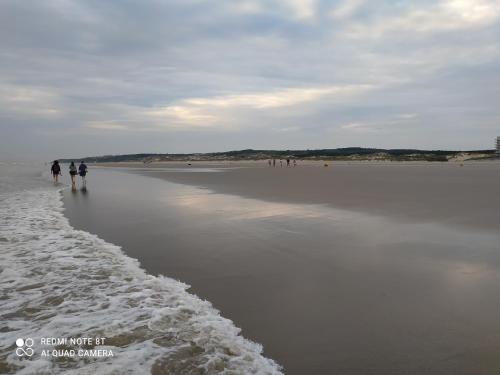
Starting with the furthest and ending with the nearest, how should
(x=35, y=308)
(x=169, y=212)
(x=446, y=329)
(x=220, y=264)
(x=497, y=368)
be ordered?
(x=169, y=212) → (x=220, y=264) → (x=35, y=308) → (x=446, y=329) → (x=497, y=368)

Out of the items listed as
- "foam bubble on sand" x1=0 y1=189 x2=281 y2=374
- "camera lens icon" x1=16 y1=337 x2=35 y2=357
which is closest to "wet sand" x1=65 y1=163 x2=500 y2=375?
"foam bubble on sand" x1=0 y1=189 x2=281 y2=374

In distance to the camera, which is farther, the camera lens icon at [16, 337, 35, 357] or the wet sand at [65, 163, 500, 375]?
the camera lens icon at [16, 337, 35, 357]

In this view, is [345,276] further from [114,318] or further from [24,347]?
[24,347]

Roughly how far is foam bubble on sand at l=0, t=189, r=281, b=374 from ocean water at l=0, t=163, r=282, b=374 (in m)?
0.01

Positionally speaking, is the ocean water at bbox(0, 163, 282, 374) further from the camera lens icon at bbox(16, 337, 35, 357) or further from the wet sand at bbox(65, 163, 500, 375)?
the wet sand at bbox(65, 163, 500, 375)

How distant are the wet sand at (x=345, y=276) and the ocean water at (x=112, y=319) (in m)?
0.37

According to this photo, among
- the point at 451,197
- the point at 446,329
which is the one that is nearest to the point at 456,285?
the point at 446,329

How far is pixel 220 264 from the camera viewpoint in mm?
6801

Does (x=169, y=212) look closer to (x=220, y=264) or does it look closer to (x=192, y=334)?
(x=220, y=264)

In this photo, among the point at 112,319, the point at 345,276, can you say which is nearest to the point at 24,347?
the point at 112,319

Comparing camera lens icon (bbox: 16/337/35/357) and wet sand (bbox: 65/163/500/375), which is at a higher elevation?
wet sand (bbox: 65/163/500/375)

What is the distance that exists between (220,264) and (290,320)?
102 inches

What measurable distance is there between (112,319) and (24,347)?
1.01 metres

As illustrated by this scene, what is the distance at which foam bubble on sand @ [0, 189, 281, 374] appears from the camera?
12.0 ft
